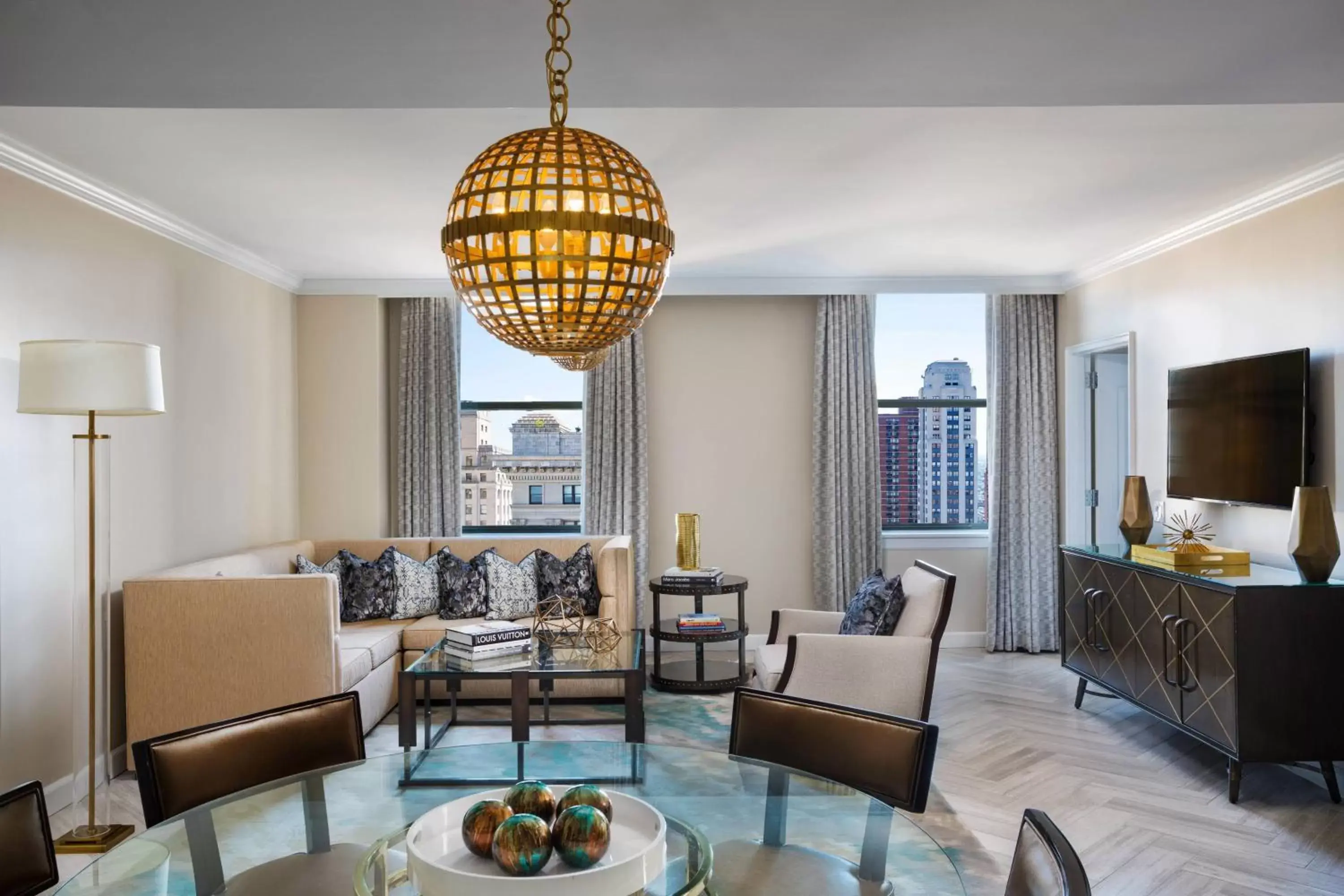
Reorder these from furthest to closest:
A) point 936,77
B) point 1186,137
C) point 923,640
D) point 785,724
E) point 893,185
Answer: point 893,185, point 923,640, point 1186,137, point 936,77, point 785,724

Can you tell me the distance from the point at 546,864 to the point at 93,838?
8.61 feet

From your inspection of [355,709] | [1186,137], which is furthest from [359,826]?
[1186,137]

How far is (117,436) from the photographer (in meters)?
4.00

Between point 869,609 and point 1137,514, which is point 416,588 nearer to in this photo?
point 869,609

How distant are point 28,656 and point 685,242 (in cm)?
347

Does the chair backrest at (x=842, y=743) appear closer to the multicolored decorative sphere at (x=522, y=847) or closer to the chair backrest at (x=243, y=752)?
the multicolored decorative sphere at (x=522, y=847)

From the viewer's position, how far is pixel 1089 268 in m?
5.70

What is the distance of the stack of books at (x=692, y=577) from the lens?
534cm

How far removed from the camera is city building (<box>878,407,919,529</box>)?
649cm

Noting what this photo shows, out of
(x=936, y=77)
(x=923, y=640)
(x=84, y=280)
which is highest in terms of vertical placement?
(x=936, y=77)

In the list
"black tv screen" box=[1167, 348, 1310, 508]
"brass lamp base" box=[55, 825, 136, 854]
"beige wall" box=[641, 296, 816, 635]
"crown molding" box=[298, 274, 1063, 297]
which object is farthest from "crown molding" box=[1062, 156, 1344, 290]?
"brass lamp base" box=[55, 825, 136, 854]

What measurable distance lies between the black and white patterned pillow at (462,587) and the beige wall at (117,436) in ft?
3.63

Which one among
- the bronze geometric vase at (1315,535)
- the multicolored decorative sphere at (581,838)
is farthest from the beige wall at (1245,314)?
the multicolored decorative sphere at (581,838)

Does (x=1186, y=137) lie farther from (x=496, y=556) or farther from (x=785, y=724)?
(x=496, y=556)
